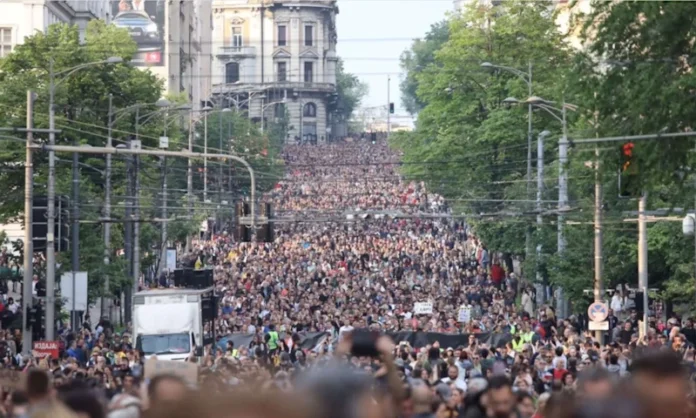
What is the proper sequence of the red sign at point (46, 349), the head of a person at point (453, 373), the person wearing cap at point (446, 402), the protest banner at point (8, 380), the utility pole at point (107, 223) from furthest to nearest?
the utility pole at point (107, 223)
the red sign at point (46, 349)
the head of a person at point (453, 373)
the protest banner at point (8, 380)
the person wearing cap at point (446, 402)

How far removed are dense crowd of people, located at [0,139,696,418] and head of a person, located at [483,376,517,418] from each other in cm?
1

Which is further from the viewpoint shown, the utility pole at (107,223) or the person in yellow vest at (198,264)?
the person in yellow vest at (198,264)

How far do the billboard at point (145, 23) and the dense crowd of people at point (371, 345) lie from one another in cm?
1177

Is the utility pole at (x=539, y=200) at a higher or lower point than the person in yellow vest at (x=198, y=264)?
higher

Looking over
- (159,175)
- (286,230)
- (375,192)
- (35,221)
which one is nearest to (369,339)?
(35,221)

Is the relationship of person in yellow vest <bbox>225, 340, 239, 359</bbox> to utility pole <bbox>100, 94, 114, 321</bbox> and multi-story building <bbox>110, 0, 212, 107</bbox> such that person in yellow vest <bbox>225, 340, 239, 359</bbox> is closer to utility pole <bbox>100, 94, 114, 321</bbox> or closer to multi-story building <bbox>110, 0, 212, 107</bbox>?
utility pole <bbox>100, 94, 114, 321</bbox>

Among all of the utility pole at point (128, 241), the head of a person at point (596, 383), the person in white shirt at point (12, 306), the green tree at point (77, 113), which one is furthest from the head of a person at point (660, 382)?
the utility pole at point (128, 241)

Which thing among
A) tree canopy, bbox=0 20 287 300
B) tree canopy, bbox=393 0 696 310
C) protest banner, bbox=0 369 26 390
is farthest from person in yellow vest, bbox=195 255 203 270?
protest banner, bbox=0 369 26 390

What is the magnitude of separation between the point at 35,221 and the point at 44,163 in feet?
63.3

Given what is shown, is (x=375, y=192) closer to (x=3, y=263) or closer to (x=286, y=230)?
(x=286, y=230)

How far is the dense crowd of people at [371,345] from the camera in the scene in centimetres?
725

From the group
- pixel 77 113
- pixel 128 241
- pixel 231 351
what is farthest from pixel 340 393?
pixel 77 113

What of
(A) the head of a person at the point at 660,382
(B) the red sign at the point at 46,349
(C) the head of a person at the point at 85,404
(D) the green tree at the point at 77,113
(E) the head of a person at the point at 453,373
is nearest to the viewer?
(A) the head of a person at the point at 660,382

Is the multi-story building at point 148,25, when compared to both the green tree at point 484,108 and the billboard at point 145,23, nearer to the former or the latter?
the billboard at point 145,23
